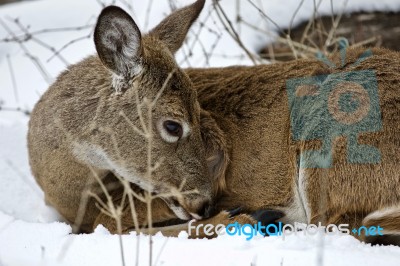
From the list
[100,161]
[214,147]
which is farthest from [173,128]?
[100,161]

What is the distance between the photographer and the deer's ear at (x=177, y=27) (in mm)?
5211

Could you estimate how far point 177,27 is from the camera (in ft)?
17.2

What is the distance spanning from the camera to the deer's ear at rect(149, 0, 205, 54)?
5.21 meters

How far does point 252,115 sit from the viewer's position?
4938 millimetres

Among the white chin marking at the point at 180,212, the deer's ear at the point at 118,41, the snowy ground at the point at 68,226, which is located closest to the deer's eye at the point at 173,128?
the deer's ear at the point at 118,41

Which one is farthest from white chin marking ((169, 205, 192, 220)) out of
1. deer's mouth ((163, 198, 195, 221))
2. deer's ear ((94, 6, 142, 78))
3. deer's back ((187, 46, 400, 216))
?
deer's ear ((94, 6, 142, 78))

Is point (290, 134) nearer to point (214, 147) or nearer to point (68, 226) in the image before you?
point (214, 147)

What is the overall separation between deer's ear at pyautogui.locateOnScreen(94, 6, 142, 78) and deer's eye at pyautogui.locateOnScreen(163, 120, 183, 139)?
15.5 inches

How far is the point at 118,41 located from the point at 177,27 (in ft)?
2.67

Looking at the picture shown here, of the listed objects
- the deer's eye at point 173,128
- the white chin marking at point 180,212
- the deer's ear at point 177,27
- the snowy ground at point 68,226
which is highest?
the deer's ear at point 177,27

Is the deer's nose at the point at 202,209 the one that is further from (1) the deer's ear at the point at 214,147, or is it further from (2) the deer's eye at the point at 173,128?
(2) the deer's eye at the point at 173,128

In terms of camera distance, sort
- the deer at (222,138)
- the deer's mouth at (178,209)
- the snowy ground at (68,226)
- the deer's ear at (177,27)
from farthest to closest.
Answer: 1. the deer's ear at (177,27)
2. the deer's mouth at (178,209)
3. the deer at (222,138)
4. the snowy ground at (68,226)

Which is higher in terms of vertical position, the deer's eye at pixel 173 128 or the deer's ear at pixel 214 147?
the deer's eye at pixel 173 128

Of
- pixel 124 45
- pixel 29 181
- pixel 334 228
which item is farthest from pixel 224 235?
pixel 29 181
